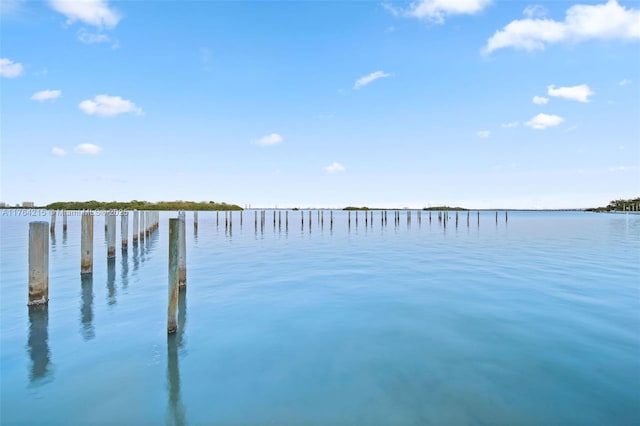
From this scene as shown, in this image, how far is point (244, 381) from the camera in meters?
5.11

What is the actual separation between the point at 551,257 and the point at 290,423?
17709mm

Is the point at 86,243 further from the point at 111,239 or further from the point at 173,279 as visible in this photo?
the point at 173,279

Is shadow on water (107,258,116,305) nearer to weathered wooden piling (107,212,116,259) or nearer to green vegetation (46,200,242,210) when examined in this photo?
weathered wooden piling (107,212,116,259)

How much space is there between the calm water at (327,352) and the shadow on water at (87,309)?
0.16 feet

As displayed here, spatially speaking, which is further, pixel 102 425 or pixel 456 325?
pixel 456 325

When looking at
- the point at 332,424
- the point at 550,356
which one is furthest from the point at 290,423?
the point at 550,356

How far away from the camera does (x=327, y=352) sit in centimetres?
609

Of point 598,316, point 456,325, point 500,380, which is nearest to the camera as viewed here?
point 500,380

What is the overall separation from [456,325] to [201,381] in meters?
5.00

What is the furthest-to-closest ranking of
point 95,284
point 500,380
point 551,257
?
point 551,257 → point 95,284 → point 500,380

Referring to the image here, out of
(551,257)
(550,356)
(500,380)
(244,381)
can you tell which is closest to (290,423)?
(244,381)

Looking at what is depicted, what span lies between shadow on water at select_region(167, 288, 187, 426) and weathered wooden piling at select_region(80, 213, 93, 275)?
5563 mm

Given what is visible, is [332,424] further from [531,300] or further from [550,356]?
[531,300]

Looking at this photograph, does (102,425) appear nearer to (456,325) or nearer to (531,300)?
(456,325)
